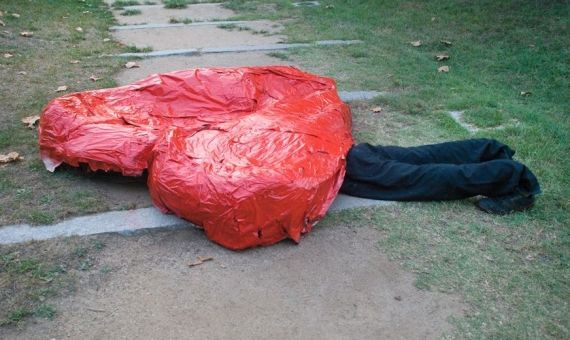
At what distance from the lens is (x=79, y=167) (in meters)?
3.92

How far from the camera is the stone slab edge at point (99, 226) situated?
3.23m

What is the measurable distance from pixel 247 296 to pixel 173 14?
7.72 m

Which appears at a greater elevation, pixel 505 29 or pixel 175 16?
pixel 505 29

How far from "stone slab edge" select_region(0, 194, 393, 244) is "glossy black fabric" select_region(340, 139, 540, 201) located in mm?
342

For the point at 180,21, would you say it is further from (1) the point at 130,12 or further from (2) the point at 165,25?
(1) the point at 130,12

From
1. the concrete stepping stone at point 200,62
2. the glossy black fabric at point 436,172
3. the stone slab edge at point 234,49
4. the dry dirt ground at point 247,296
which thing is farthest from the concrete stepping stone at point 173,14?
the dry dirt ground at point 247,296

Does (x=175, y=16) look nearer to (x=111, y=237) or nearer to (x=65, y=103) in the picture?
(x=65, y=103)

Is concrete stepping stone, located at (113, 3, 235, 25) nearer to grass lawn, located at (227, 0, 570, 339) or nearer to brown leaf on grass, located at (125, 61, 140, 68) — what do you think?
grass lawn, located at (227, 0, 570, 339)

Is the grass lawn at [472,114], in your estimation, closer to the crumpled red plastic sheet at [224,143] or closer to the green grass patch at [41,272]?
the crumpled red plastic sheet at [224,143]

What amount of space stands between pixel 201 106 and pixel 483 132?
2.35 m

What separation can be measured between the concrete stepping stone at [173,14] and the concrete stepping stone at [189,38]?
2.35 feet

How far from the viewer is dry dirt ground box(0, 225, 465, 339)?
260 centimetres

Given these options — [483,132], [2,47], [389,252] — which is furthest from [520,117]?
[2,47]

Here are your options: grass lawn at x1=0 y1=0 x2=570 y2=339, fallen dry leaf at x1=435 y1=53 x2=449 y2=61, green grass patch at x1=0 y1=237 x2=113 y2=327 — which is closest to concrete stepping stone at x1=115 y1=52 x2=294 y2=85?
grass lawn at x1=0 y1=0 x2=570 y2=339
